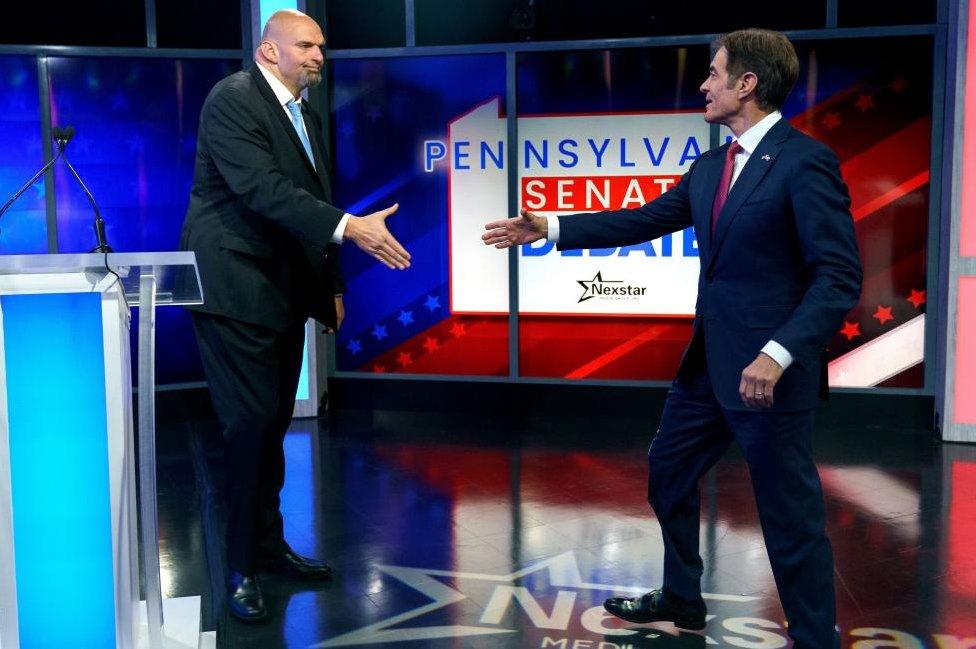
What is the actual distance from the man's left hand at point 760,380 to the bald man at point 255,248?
113 cm

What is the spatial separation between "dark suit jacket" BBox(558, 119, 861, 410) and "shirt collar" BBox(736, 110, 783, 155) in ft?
0.09

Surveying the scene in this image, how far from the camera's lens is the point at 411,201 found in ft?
20.4

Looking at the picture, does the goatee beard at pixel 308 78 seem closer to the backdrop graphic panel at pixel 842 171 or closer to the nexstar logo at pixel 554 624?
the nexstar logo at pixel 554 624

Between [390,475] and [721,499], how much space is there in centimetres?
151

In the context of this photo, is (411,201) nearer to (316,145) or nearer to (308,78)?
(316,145)

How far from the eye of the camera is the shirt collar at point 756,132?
2633 millimetres

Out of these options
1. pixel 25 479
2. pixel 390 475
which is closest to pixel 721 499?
pixel 390 475

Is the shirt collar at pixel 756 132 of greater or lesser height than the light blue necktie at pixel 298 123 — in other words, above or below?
below

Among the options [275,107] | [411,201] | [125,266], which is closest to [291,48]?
[275,107]

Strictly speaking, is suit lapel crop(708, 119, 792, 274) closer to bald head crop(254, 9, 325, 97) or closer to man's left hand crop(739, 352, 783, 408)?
man's left hand crop(739, 352, 783, 408)

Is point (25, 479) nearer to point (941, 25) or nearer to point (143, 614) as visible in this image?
point (143, 614)

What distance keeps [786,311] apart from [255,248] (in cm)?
154

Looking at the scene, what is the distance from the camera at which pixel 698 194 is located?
2.78 metres

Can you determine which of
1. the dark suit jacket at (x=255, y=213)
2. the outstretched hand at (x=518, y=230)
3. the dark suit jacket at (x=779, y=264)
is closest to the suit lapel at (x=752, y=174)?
the dark suit jacket at (x=779, y=264)
